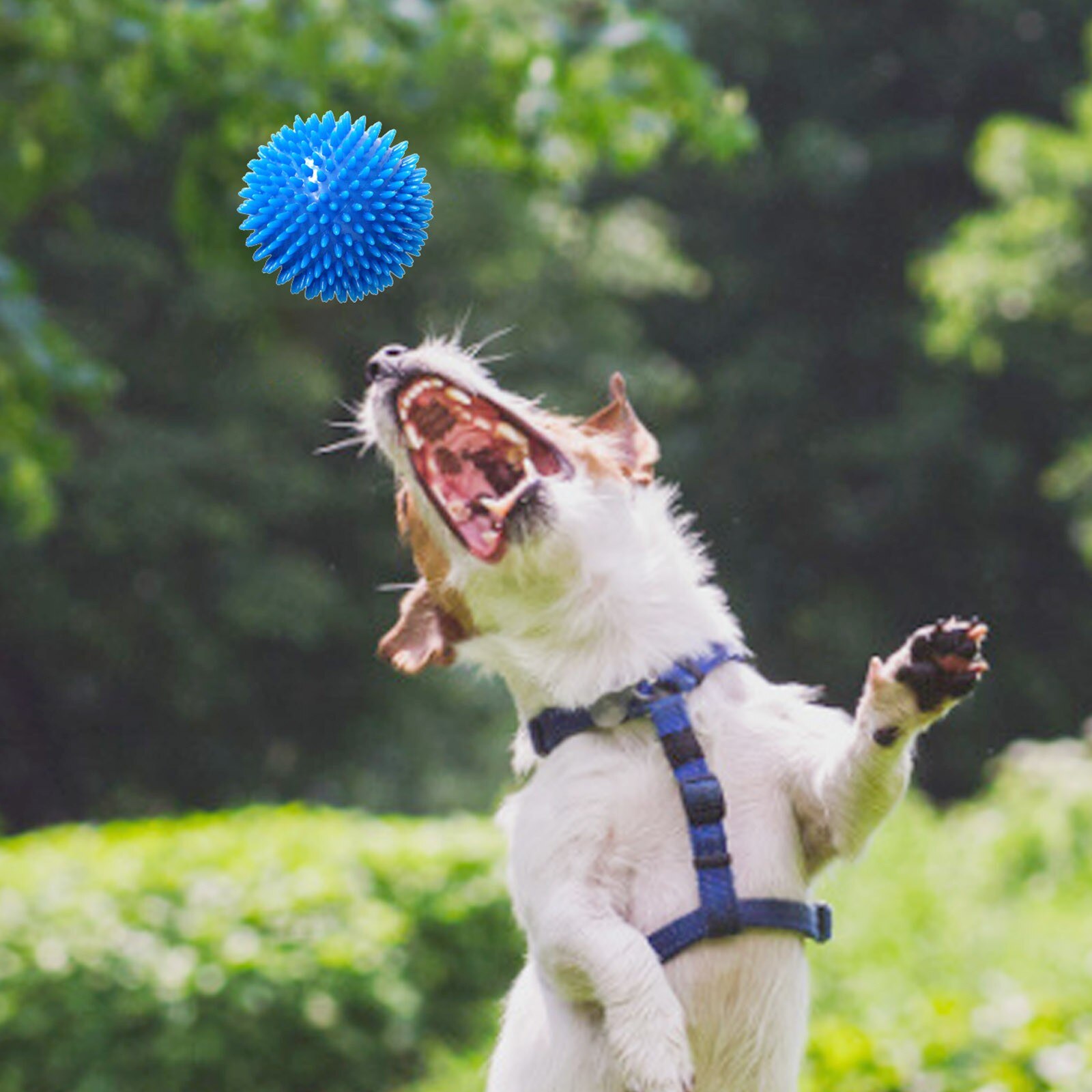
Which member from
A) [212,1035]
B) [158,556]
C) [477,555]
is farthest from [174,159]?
[477,555]

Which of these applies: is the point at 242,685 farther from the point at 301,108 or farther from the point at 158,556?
the point at 301,108

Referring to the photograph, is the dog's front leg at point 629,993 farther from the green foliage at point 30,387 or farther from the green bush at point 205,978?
the green bush at point 205,978

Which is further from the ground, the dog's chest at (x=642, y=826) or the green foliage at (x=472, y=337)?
the green foliage at (x=472, y=337)

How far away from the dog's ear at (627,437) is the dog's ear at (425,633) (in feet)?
0.92

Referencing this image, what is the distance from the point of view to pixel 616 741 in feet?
7.50

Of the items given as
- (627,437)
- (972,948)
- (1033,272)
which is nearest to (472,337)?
(1033,272)

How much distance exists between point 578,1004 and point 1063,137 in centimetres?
2216

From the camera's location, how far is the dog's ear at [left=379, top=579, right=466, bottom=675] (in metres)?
2.37

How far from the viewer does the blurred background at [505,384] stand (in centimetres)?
669

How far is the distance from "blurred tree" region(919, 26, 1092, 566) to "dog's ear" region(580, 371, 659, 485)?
2076 cm

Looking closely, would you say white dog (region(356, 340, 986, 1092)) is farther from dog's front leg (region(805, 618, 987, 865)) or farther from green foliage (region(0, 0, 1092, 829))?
green foliage (region(0, 0, 1092, 829))

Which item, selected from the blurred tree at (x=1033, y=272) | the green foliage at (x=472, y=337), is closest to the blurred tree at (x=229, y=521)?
the green foliage at (x=472, y=337)

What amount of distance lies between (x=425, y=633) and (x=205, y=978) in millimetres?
5571

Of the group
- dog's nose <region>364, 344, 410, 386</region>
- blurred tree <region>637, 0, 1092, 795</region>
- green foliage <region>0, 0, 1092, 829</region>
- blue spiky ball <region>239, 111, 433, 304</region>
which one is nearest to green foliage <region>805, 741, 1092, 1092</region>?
dog's nose <region>364, 344, 410, 386</region>
